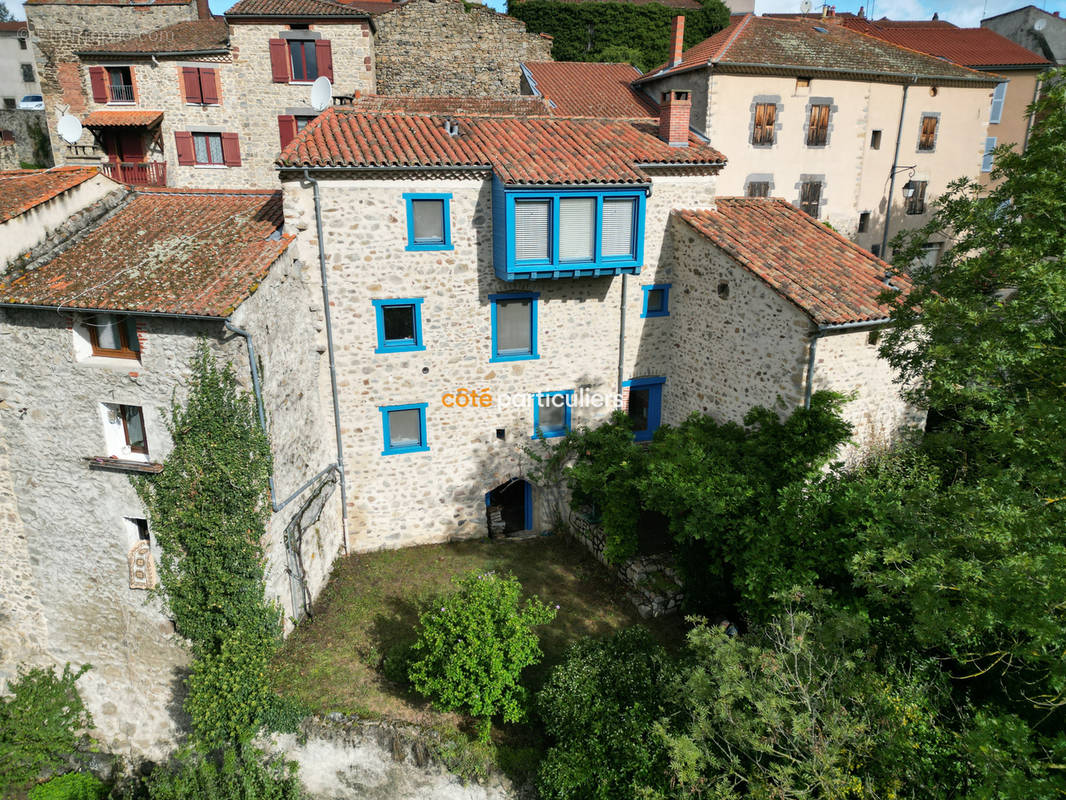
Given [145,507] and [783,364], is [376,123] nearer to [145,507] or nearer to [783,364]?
[145,507]

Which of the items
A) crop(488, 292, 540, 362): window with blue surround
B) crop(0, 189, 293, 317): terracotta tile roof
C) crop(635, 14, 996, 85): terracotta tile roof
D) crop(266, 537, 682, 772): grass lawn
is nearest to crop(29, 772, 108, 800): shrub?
crop(266, 537, 682, 772): grass lawn

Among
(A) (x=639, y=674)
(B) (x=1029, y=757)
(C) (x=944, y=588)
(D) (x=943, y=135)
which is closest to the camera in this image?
(B) (x=1029, y=757)

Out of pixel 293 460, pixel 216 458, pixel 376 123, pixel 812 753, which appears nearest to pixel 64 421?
pixel 216 458

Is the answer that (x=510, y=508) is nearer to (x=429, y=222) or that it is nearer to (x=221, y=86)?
(x=429, y=222)

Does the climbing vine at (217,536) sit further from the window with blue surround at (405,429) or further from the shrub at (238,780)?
the window with blue surround at (405,429)

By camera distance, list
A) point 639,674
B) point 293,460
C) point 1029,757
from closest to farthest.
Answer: point 1029,757 < point 639,674 < point 293,460

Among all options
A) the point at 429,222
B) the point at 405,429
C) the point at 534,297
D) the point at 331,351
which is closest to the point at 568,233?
the point at 534,297
